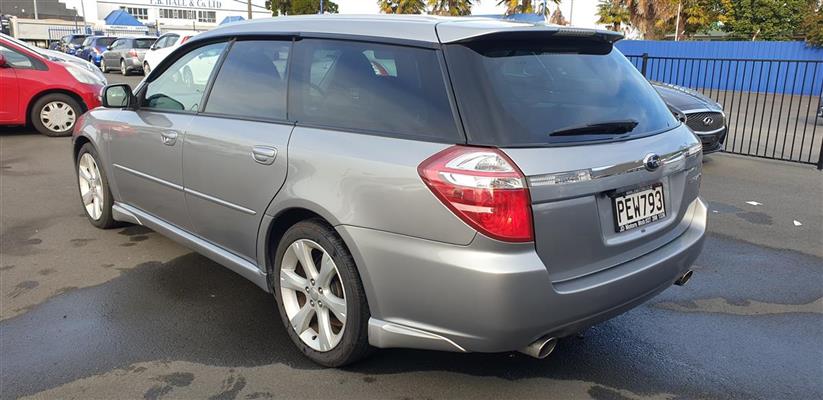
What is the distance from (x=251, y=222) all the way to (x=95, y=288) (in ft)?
5.00

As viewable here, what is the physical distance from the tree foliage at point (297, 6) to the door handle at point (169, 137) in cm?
5708

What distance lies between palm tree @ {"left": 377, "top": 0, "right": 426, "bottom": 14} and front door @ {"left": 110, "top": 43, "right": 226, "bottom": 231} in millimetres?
35753

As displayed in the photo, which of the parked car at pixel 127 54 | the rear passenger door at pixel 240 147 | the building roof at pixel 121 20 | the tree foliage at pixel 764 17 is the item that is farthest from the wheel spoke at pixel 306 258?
the building roof at pixel 121 20

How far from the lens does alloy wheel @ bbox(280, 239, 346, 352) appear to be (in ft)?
9.80

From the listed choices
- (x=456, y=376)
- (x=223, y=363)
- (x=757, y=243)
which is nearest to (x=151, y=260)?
(x=223, y=363)

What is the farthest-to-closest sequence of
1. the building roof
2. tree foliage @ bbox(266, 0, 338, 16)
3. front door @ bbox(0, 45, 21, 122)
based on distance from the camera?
tree foliage @ bbox(266, 0, 338, 16) < the building roof < front door @ bbox(0, 45, 21, 122)

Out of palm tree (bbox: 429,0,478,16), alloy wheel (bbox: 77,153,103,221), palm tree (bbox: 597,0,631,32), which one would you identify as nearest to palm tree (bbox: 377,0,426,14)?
palm tree (bbox: 429,0,478,16)

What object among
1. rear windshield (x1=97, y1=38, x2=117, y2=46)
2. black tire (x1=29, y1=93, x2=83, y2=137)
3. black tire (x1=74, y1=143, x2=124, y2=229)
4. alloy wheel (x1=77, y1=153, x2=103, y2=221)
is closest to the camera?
black tire (x1=74, y1=143, x2=124, y2=229)

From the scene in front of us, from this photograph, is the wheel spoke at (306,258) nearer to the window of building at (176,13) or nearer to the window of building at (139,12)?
the window of building at (139,12)

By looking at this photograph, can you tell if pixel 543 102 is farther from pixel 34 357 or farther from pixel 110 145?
pixel 110 145

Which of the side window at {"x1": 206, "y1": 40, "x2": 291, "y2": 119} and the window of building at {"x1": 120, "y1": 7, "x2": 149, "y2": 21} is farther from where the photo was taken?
the window of building at {"x1": 120, "y1": 7, "x2": 149, "y2": 21}

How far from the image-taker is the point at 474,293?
2.46 metres

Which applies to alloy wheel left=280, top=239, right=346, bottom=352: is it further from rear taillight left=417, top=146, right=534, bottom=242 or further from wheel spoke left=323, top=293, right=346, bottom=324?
rear taillight left=417, top=146, right=534, bottom=242

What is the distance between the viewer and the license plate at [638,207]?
2736 mm
